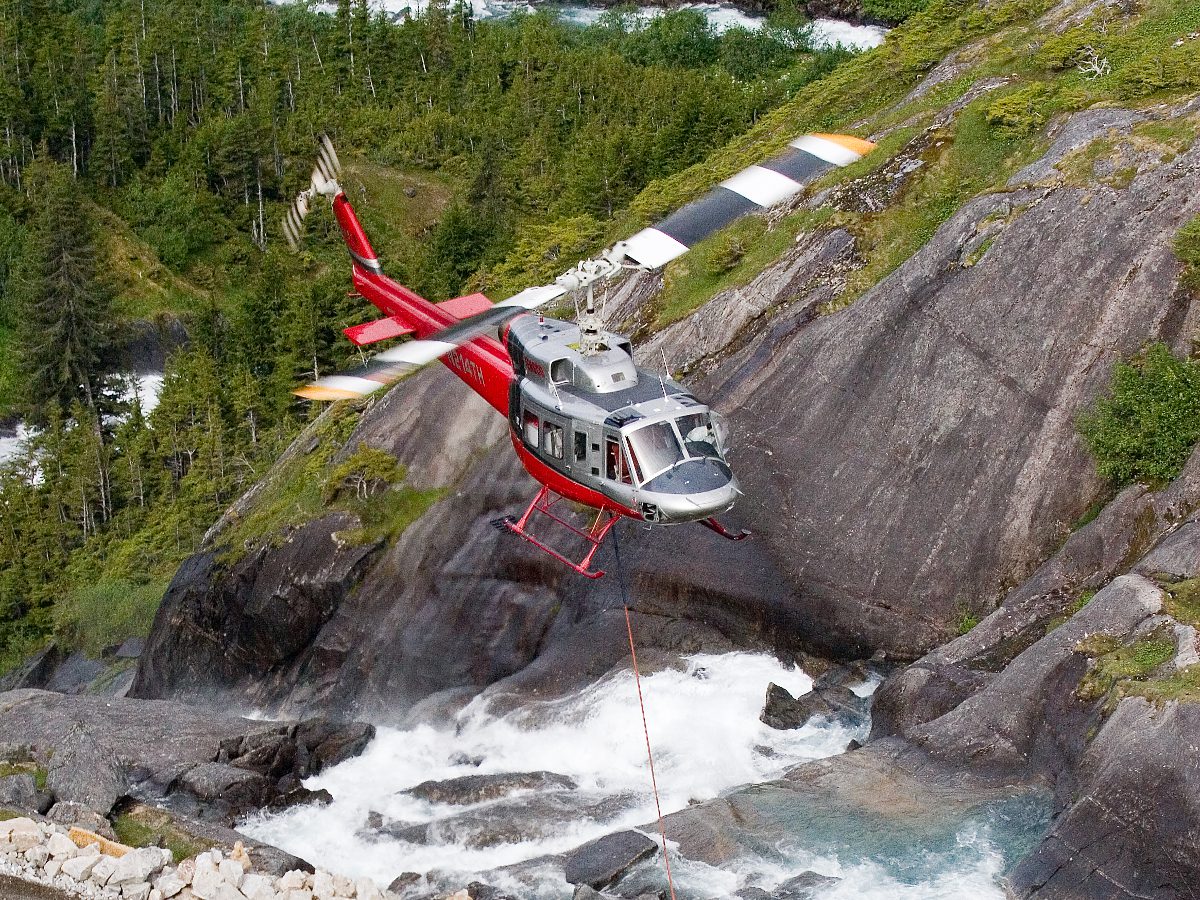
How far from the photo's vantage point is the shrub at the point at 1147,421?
23.3 metres

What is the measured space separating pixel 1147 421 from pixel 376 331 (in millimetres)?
14620

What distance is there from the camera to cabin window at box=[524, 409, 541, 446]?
913 inches

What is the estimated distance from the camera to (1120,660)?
19672 mm

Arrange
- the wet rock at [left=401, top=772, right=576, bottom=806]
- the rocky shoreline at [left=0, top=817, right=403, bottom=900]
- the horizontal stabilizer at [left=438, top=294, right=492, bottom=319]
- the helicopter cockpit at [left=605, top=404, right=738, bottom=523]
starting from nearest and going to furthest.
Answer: the rocky shoreline at [left=0, top=817, right=403, bottom=900]
the helicopter cockpit at [left=605, top=404, right=738, bottom=523]
the wet rock at [left=401, top=772, right=576, bottom=806]
the horizontal stabilizer at [left=438, top=294, right=492, bottom=319]

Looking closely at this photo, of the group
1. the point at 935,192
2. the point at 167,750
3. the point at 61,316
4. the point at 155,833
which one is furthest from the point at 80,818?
the point at 61,316

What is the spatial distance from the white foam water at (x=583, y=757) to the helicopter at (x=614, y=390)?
3285 millimetres

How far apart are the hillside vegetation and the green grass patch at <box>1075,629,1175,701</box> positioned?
8.82 meters

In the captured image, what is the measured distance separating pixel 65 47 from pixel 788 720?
3256 inches

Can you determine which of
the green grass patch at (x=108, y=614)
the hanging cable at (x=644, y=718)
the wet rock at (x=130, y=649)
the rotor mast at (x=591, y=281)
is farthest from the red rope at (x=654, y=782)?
the green grass patch at (x=108, y=614)

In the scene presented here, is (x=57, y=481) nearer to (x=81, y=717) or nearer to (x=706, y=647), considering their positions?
(x=81, y=717)

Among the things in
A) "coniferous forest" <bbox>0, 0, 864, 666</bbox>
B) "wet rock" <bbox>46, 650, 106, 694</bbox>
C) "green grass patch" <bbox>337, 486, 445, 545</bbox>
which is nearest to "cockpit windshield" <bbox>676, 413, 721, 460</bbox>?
"green grass patch" <bbox>337, 486, 445, 545</bbox>

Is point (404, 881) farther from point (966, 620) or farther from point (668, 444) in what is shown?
point (966, 620)

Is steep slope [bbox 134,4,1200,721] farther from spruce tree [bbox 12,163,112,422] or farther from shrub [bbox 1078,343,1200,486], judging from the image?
spruce tree [bbox 12,163,112,422]

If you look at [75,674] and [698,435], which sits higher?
[698,435]
